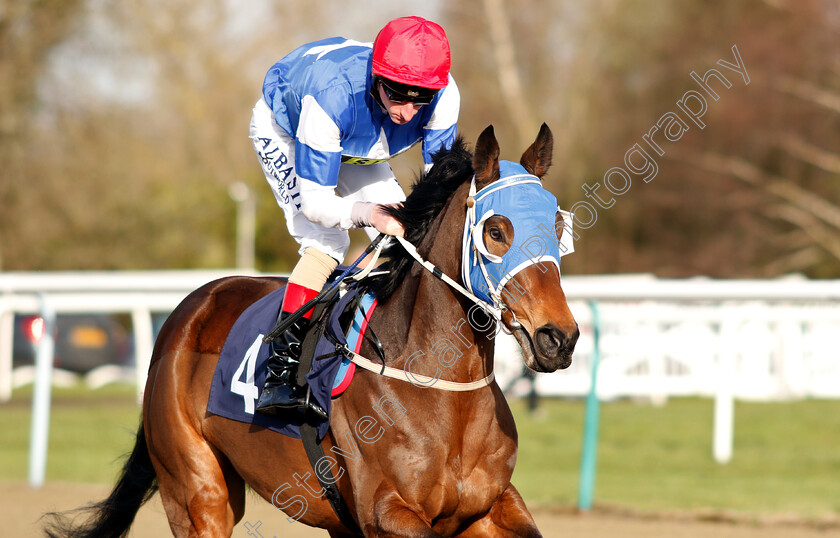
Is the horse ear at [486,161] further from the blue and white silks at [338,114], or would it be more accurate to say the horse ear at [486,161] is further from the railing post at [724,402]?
the railing post at [724,402]

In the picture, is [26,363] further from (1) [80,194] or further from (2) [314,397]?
(2) [314,397]

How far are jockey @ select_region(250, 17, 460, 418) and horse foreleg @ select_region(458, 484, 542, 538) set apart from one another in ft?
2.05

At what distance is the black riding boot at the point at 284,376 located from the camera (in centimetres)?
329

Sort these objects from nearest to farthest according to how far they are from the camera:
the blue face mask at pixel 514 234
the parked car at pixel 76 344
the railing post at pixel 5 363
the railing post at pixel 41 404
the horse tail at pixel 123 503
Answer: the blue face mask at pixel 514 234 → the horse tail at pixel 123 503 → the railing post at pixel 41 404 → the railing post at pixel 5 363 → the parked car at pixel 76 344

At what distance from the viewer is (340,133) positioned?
3.35 metres

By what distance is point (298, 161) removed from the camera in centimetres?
329

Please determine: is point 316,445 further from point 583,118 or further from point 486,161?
point 583,118

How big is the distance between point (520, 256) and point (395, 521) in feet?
2.86

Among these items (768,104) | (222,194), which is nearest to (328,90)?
(768,104)

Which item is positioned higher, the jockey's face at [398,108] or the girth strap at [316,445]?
the jockey's face at [398,108]

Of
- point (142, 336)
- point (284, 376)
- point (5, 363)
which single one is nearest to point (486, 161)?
point (284, 376)

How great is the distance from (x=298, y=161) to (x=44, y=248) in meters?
18.2

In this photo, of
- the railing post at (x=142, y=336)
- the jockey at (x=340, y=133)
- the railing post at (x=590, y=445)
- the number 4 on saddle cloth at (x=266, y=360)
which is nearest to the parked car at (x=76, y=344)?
the railing post at (x=142, y=336)

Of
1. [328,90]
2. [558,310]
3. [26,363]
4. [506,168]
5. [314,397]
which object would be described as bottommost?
[26,363]
